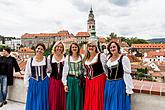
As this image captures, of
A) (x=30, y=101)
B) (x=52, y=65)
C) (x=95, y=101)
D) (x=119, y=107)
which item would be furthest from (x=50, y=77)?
(x=119, y=107)

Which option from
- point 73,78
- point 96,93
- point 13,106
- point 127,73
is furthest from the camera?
point 13,106

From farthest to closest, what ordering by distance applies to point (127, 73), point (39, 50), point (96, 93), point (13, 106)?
point (13, 106) < point (39, 50) < point (96, 93) < point (127, 73)

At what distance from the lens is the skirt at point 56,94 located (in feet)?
9.39

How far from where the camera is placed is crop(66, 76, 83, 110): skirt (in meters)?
2.74

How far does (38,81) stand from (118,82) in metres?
1.01

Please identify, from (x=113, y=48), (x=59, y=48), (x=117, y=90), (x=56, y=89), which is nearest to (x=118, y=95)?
(x=117, y=90)

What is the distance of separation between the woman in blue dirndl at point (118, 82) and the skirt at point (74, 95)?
14.6 inches

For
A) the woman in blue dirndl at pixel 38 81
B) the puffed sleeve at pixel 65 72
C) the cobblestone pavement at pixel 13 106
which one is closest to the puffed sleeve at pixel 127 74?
the puffed sleeve at pixel 65 72

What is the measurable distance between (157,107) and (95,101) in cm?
71

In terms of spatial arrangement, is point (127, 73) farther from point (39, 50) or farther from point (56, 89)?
point (39, 50)

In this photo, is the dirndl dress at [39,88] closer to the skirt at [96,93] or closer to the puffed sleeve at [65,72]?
the puffed sleeve at [65,72]

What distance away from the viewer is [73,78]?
8.97 ft

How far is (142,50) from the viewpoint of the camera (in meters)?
67.5

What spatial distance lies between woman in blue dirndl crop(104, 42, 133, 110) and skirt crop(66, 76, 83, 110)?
370 mm
